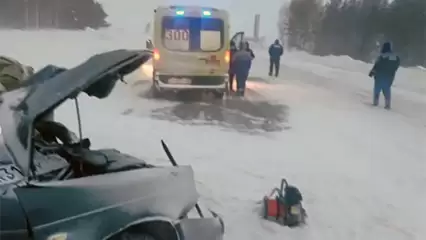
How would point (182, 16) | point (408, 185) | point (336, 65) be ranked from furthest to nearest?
point (336, 65)
point (182, 16)
point (408, 185)

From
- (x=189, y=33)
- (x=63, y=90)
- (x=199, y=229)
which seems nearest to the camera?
(x=63, y=90)

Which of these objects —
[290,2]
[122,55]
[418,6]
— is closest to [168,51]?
[290,2]

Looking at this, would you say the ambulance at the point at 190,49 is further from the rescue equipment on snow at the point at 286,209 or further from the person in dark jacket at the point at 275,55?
the rescue equipment on snow at the point at 286,209

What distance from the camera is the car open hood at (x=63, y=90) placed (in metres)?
2.28

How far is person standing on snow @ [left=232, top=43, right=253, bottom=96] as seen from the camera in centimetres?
1034

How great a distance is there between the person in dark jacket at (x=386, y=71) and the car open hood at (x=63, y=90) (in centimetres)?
757

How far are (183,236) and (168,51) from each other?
751 centimetres

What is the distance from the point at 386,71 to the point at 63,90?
804 cm

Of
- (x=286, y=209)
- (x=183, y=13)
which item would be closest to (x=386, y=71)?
(x=183, y=13)

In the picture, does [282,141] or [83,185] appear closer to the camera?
[83,185]

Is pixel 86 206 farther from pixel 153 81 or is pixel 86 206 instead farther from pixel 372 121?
pixel 153 81

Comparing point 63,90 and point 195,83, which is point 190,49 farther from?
point 63,90

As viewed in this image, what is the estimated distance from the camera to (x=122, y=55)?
8.43 ft

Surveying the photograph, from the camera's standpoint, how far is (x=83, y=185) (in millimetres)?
2217
